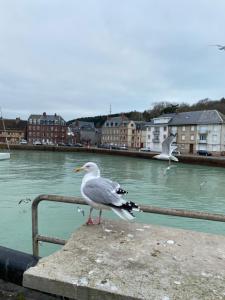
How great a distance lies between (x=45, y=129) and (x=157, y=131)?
4706 centimetres

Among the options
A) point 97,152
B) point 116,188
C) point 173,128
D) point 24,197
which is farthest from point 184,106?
point 116,188

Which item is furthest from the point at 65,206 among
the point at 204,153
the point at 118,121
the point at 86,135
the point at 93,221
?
the point at 86,135

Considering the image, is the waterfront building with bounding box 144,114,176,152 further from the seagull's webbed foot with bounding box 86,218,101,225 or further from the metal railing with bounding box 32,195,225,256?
the metal railing with bounding box 32,195,225,256

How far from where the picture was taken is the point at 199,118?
88438 millimetres

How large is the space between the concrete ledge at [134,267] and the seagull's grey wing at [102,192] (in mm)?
323

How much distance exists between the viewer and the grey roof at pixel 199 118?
277 ft

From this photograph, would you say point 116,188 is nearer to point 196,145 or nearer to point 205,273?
point 205,273

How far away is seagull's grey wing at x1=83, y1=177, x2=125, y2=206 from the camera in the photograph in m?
3.96

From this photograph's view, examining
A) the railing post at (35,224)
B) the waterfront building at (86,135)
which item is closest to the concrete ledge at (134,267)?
the railing post at (35,224)

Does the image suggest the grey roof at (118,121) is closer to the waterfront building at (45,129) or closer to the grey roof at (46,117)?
the waterfront building at (45,129)

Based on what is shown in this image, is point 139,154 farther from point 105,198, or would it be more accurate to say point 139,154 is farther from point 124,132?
point 105,198

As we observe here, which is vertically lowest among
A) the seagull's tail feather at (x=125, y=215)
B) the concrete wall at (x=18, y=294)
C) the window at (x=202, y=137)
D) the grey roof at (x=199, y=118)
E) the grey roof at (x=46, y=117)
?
the concrete wall at (x=18, y=294)

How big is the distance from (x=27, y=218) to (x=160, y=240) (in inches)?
485

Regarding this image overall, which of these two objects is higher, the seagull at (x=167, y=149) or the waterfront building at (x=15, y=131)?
the waterfront building at (x=15, y=131)
